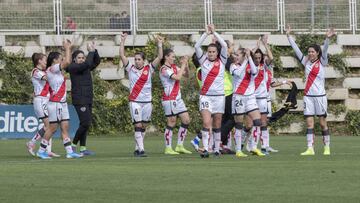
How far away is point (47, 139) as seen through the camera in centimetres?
2103

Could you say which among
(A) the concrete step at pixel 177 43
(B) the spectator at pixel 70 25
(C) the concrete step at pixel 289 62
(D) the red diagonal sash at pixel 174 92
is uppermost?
(B) the spectator at pixel 70 25

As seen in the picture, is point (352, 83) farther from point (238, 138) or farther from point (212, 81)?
point (212, 81)

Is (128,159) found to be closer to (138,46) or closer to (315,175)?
(315,175)

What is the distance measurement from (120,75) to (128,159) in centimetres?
1370

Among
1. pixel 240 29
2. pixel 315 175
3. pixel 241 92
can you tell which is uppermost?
pixel 240 29

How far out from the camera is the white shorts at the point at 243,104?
21.3 metres

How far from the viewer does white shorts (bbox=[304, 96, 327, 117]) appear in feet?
70.2

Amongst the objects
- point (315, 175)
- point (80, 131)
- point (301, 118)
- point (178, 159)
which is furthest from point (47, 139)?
point (301, 118)

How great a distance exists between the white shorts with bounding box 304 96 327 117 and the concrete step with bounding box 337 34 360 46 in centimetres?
1393

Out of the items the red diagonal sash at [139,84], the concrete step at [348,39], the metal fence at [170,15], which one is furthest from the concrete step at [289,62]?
the red diagonal sash at [139,84]

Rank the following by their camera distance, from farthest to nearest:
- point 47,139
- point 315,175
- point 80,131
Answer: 1. point 80,131
2. point 47,139
3. point 315,175

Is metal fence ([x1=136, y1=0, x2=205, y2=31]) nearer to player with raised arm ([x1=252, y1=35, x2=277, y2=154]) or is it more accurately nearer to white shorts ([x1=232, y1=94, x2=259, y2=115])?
player with raised arm ([x1=252, y1=35, x2=277, y2=154])

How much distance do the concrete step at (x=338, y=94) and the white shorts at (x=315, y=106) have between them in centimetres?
1340

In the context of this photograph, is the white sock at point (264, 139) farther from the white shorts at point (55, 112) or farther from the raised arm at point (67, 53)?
the raised arm at point (67, 53)
